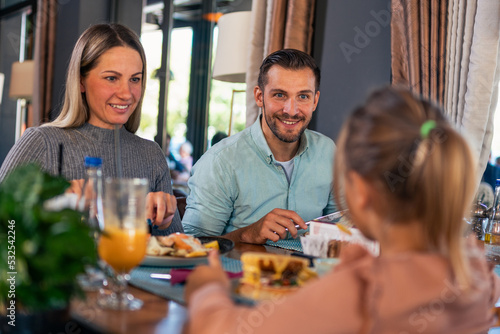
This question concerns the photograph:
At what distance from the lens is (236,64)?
333cm

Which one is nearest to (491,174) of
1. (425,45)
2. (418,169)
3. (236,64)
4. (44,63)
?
(425,45)

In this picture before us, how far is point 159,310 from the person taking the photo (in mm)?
1012

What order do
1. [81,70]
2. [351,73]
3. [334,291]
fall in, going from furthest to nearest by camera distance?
[351,73] → [81,70] → [334,291]

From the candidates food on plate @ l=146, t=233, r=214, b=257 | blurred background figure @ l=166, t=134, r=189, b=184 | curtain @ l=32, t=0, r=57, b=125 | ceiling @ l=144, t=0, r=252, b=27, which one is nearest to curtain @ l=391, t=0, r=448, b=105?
Answer: food on plate @ l=146, t=233, r=214, b=257

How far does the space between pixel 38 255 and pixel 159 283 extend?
40 centimetres

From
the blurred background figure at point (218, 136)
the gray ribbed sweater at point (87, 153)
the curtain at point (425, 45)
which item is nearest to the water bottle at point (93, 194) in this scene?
the gray ribbed sweater at point (87, 153)

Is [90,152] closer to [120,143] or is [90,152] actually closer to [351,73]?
[120,143]

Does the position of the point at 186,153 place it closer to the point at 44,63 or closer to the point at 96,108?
the point at 44,63

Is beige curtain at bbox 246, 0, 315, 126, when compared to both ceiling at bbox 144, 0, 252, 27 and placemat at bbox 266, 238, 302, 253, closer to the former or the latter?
ceiling at bbox 144, 0, 252, 27

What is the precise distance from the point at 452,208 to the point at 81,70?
1633 mm

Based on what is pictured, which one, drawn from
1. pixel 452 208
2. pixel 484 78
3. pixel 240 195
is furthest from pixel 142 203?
pixel 484 78

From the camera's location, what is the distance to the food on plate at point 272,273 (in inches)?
41.1

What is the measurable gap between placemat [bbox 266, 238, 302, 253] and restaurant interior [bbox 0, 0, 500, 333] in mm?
13

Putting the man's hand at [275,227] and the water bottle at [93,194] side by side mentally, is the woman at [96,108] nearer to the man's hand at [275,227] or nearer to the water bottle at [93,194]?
the man's hand at [275,227]
